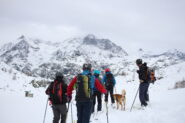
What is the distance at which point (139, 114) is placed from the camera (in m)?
9.22

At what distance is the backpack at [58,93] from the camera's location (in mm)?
7550

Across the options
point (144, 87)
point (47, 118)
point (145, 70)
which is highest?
point (145, 70)

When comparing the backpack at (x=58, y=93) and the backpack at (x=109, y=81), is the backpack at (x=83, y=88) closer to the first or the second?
the backpack at (x=58, y=93)

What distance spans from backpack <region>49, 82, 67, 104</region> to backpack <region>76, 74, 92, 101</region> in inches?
36.1

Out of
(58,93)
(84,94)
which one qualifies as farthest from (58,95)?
(84,94)

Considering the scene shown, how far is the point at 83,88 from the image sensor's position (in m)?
6.91

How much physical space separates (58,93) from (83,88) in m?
1.26

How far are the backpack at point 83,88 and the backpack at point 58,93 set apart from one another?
918mm

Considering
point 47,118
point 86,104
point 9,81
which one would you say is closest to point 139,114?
point 86,104

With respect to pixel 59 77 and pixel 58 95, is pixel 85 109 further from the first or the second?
pixel 59 77

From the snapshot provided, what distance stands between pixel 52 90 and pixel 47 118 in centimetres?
381

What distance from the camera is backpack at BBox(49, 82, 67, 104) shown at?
24.8ft

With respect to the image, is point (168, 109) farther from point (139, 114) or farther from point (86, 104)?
point (86, 104)

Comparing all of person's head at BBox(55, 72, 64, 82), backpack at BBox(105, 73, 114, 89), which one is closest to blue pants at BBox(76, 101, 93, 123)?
person's head at BBox(55, 72, 64, 82)
